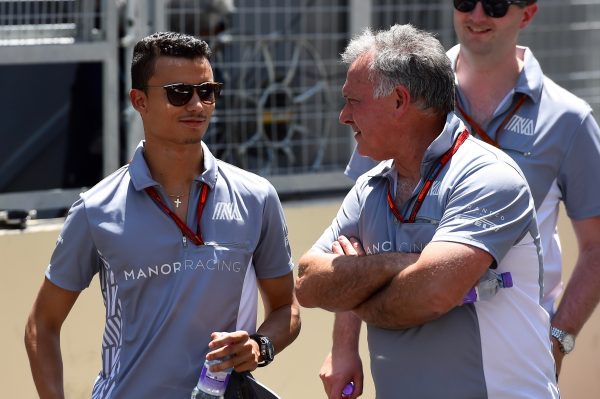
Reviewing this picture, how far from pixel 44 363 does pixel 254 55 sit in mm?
2856

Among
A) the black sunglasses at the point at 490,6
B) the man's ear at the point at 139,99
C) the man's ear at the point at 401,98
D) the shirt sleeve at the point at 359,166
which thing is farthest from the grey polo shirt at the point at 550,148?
the man's ear at the point at 139,99

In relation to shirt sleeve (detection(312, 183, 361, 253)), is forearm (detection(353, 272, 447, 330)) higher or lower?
lower

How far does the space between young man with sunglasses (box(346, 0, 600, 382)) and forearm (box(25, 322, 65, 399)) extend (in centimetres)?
132

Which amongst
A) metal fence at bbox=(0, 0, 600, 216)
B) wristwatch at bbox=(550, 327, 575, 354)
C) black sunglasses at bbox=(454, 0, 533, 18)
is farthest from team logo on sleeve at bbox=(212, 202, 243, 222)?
metal fence at bbox=(0, 0, 600, 216)

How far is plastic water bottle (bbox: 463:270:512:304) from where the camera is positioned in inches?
121

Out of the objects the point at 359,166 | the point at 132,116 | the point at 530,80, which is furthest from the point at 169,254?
the point at 132,116

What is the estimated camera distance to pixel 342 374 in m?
3.58

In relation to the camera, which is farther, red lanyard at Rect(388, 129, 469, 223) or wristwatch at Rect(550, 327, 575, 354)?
wristwatch at Rect(550, 327, 575, 354)

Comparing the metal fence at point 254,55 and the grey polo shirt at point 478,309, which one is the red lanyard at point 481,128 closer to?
the grey polo shirt at point 478,309

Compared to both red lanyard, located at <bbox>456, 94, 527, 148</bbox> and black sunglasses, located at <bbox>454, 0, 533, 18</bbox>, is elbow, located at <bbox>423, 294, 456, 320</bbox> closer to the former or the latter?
red lanyard, located at <bbox>456, 94, 527, 148</bbox>

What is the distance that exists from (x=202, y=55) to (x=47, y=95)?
7.33 feet

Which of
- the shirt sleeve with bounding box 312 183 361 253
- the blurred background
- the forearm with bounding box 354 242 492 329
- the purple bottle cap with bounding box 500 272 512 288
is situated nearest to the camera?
the forearm with bounding box 354 242 492 329

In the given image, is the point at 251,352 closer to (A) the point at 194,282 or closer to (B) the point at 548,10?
(A) the point at 194,282

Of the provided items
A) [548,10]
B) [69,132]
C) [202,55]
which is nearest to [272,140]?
[69,132]
